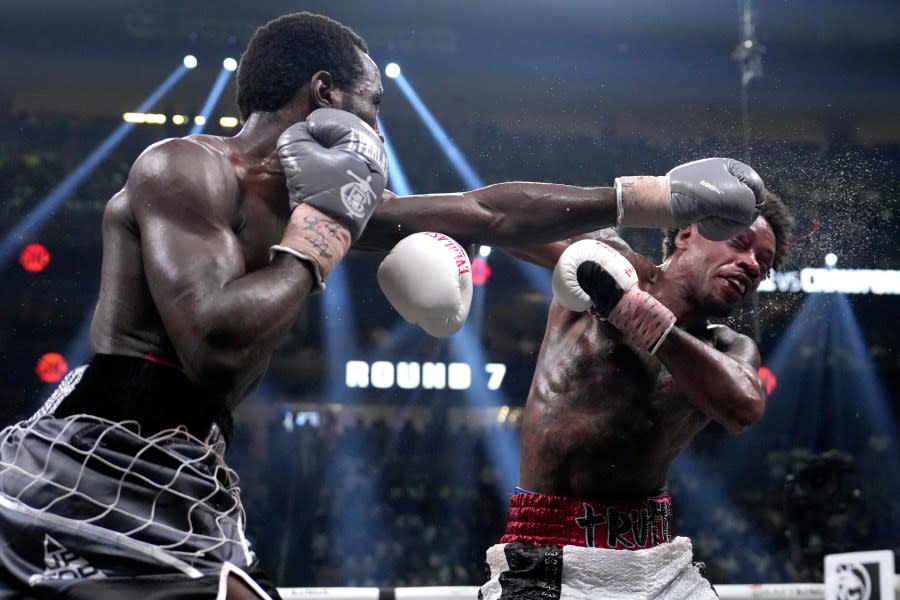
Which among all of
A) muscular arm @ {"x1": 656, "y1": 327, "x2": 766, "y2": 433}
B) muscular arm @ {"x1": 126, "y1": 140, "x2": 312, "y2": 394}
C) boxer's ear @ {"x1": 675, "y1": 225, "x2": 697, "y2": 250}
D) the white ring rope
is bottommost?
the white ring rope

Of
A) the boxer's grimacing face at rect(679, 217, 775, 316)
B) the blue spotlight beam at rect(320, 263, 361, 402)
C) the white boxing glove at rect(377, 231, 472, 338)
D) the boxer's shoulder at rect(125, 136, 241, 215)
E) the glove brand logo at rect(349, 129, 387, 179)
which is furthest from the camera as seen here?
the blue spotlight beam at rect(320, 263, 361, 402)

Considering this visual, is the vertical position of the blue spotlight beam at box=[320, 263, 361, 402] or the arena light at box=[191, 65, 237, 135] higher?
the arena light at box=[191, 65, 237, 135]

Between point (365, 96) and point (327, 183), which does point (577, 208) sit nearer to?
point (365, 96)

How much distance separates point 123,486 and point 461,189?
511 centimetres

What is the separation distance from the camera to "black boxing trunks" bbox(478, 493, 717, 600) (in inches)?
93.0

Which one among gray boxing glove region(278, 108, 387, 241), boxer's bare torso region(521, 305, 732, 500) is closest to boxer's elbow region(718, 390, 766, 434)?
boxer's bare torso region(521, 305, 732, 500)

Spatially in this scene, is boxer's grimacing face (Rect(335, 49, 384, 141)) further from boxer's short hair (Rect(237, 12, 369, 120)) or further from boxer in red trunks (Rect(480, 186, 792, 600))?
boxer in red trunks (Rect(480, 186, 792, 600))

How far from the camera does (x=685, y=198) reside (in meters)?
2.01

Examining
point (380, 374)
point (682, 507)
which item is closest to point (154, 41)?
point (380, 374)

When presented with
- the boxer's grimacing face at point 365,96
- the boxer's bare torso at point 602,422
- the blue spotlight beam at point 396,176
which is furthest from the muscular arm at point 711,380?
the blue spotlight beam at point 396,176

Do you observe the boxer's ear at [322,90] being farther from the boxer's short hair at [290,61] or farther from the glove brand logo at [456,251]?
the glove brand logo at [456,251]

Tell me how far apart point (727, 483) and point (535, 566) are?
5011 mm

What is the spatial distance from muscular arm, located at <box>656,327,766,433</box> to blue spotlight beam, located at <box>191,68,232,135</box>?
14.5ft

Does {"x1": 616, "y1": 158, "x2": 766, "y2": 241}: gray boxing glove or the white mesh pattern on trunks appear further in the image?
{"x1": 616, "y1": 158, "x2": 766, "y2": 241}: gray boxing glove
